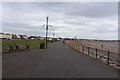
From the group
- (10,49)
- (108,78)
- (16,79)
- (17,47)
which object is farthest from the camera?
A: (17,47)

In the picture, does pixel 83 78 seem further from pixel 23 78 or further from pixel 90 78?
pixel 23 78

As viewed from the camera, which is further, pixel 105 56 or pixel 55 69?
pixel 105 56

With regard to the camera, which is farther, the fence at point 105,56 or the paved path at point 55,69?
the fence at point 105,56

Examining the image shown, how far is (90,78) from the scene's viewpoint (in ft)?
25.4

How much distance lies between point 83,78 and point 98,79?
0.61 meters

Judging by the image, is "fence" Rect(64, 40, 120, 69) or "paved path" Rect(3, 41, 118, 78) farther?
"fence" Rect(64, 40, 120, 69)

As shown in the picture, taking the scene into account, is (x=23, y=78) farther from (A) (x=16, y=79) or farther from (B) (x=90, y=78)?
(B) (x=90, y=78)

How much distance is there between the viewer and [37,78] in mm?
7582

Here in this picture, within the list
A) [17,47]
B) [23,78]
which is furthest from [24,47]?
[23,78]

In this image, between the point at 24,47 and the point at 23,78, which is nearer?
the point at 23,78

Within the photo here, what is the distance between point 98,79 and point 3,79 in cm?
380

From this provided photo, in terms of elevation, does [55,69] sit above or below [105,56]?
above

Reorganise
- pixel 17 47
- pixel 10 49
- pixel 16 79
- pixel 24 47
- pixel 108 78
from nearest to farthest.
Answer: pixel 16 79 < pixel 108 78 < pixel 10 49 < pixel 17 47 < pixel 24 47

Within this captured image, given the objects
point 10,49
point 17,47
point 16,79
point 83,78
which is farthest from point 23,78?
point 17,47
